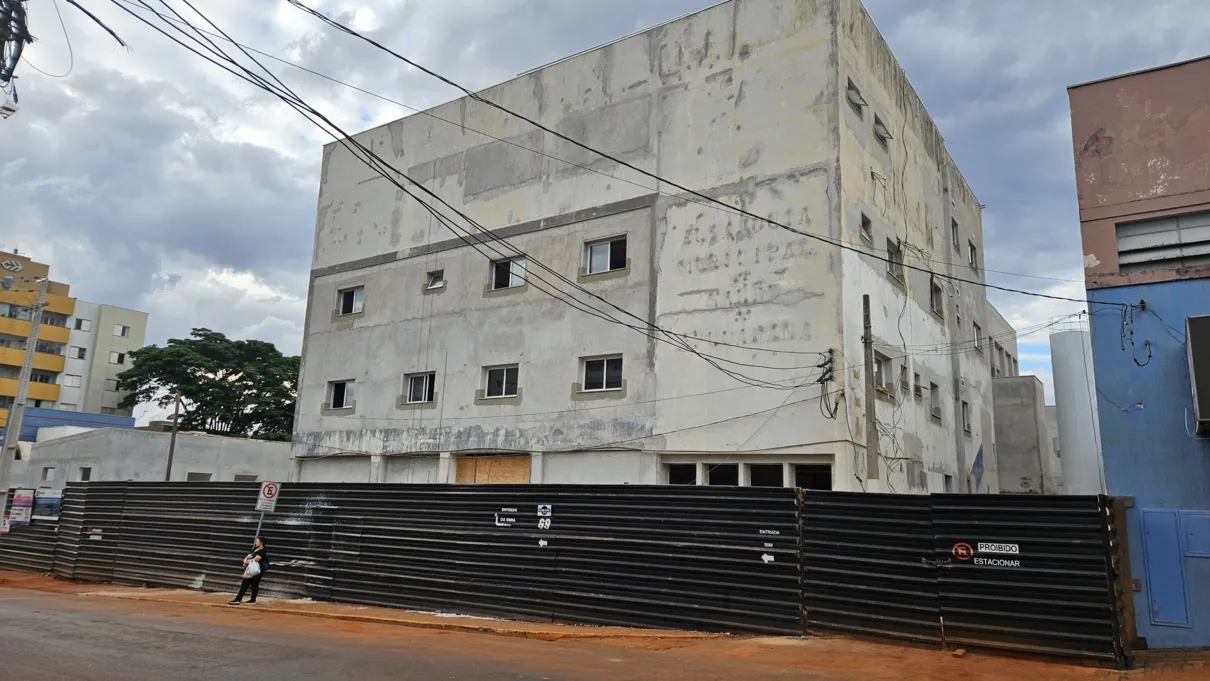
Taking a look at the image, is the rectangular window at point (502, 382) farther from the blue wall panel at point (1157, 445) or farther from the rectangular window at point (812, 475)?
the blue wall panel at point (1157, 445)

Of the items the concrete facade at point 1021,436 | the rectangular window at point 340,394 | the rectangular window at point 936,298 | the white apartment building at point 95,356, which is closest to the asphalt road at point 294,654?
the rectangular window at point 340,394

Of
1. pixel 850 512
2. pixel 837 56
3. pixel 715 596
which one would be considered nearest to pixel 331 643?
pixel 715 596

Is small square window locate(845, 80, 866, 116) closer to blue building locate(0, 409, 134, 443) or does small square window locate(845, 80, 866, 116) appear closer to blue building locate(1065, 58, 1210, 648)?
blue building locate(1065, 58, 1210, 648)

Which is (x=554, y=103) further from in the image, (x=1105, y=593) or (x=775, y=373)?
(x=1105, y=593)

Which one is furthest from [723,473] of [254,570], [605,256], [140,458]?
[140,458]

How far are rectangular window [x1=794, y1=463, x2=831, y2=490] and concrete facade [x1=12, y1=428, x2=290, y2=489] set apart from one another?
30373mm

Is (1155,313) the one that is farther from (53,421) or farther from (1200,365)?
(53,421)

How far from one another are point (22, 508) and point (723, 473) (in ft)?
65.1

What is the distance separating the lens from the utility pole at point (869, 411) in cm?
1680

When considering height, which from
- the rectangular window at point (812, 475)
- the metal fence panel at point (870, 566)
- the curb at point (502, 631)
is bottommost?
the curb at point (502, 631)

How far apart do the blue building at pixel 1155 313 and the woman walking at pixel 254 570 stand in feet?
48.3

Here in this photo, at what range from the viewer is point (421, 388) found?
995 inches

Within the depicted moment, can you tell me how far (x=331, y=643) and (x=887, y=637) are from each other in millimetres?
7381

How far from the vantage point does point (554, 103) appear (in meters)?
24.2
